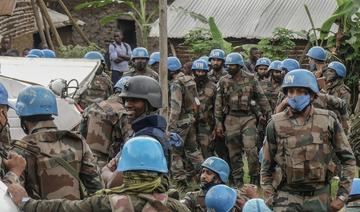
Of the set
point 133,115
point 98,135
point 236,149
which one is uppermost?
point 133,115

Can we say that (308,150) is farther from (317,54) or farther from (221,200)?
(317,54)

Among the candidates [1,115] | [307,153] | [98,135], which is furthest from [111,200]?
[98,135]

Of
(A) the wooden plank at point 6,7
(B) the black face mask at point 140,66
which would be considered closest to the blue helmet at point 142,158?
(B) the black face mask at point 140,66

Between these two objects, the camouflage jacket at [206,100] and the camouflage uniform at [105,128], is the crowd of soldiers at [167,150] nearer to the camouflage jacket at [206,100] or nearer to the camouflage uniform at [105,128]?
the camouflage uniform at [105,128]

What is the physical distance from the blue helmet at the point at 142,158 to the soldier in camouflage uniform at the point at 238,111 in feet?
26.1

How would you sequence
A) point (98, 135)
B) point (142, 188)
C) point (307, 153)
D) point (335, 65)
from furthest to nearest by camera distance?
1. point (335, 65)
2. point (98, 135)
3. point (307, 153)
4. point (142, 188)

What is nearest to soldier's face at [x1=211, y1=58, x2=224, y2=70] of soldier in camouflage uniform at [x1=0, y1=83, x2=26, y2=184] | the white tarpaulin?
the white tarpaulin

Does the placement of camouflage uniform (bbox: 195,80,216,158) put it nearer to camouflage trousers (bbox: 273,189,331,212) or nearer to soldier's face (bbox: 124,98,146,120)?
camouflage trousers (bbox: 273,189,331,212)

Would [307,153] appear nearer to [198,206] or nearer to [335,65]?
[198,206]

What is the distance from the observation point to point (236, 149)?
44.7 feet

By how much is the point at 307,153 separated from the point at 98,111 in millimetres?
2413

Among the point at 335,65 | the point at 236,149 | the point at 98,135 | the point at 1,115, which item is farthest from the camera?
the point at 236,149

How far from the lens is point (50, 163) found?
6.34 m

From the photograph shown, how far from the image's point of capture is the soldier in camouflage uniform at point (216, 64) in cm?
1447
